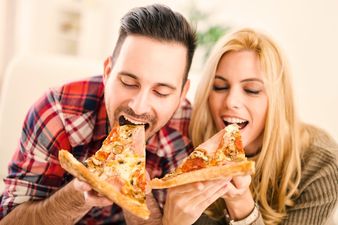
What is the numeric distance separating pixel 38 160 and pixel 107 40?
4.38 metres

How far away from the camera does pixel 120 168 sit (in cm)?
123

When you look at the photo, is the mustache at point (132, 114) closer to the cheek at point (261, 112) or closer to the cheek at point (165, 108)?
the cheek at point (165, 108)

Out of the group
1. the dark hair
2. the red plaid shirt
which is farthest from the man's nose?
the red plaid shirt

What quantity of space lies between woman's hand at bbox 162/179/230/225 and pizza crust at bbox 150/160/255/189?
45mm

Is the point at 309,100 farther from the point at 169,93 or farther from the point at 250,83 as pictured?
the point at 169,93

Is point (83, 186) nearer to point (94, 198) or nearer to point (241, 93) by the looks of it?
point (94, 198)

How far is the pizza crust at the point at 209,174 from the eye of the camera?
1115 millimetres

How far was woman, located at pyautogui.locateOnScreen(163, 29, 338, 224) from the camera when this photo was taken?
5.02ft

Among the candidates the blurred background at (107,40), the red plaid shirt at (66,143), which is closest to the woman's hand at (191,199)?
the red plaid shirt at (66,143)

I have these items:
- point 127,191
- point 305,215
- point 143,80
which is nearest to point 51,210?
point 127,191

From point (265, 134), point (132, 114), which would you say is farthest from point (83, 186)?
point (265, 134)

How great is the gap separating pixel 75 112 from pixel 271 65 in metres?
0.86

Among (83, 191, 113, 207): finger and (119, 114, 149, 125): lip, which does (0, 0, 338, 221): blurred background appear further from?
(83, 191, 113, 207): finger

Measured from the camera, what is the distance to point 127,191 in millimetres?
1153
